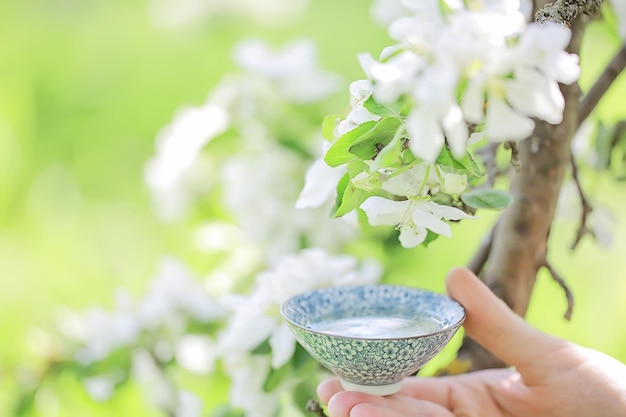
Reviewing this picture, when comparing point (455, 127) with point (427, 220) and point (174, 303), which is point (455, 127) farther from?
point (174, 303)

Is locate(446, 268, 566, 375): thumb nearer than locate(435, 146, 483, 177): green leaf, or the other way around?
locate(435, 146, 483, 177): green leaf

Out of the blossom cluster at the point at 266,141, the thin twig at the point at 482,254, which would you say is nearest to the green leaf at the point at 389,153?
the thin twig at the point at 482,254

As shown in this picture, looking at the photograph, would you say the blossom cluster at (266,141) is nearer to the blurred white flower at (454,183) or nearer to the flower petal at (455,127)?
the blurred white flower at (454,183)

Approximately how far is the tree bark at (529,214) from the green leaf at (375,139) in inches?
10.3

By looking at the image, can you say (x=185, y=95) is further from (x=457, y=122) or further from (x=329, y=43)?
(x=457, y=122)

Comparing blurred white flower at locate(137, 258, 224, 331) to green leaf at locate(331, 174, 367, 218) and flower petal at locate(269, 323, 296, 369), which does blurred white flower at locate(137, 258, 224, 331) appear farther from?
green leaf at locate(331, 174, 367, 218)

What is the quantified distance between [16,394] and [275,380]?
0.37 m

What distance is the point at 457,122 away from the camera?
339 millimetres

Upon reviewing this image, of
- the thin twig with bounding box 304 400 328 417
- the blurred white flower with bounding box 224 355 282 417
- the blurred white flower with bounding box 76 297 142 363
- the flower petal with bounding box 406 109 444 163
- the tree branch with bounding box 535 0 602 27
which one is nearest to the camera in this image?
the flower petal with bounding box 406 109 444 163

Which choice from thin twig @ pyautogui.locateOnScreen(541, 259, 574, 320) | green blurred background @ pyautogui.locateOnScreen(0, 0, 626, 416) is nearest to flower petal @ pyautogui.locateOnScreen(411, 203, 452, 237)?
thin twig @ pyautogui.locateOnScreen(541, 259, 574, 320)

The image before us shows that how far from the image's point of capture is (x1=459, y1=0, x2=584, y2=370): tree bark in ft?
2.10

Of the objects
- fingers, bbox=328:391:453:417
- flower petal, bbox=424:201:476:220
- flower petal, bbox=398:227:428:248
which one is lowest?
fingers, bbox=328:391:453:417

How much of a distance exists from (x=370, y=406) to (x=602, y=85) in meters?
0.37

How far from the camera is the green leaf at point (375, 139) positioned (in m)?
0.41
